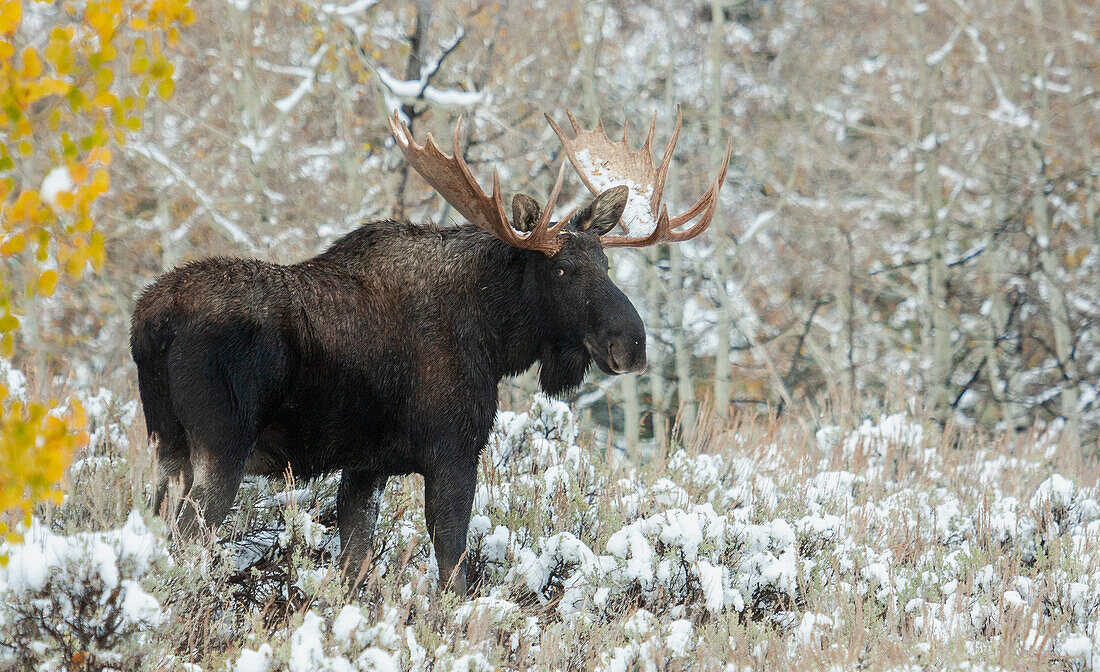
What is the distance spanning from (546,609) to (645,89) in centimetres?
1240

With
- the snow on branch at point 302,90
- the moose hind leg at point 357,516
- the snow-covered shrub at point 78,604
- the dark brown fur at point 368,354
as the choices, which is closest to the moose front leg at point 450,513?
the dark brown fur at point 368,354

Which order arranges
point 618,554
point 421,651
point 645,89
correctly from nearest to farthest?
point 421,651
point 618,554
point 645,89

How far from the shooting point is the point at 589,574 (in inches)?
179

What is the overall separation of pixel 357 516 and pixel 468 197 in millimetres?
1370

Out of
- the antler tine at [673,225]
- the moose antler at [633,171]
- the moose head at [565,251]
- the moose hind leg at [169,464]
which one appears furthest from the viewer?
the moose antler at [633,171]

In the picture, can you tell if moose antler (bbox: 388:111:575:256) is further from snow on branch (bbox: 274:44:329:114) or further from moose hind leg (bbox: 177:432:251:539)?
snow on branch (bbox: 274:44:329:114)

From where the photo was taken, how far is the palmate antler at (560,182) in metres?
4.05

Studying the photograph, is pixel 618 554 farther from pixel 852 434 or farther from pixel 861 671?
pixel 852 434

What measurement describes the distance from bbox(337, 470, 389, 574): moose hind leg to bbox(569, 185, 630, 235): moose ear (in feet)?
4.41

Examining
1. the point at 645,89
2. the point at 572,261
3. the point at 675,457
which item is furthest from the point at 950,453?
the point at 645,89

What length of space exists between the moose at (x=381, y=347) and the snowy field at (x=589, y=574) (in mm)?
228

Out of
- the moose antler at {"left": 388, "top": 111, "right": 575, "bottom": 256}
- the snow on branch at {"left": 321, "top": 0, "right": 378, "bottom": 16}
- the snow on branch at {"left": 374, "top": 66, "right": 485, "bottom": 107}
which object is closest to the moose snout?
the moose antler at {"left": 388, "top": 111, "right": 575, "bottom": 256}

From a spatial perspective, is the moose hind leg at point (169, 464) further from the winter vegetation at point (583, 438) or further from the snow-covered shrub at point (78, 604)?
the snow-covered shrub at point (78, 604)

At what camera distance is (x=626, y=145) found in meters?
5.46
